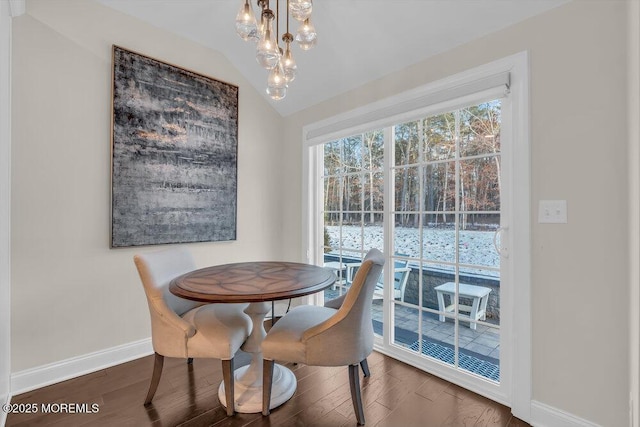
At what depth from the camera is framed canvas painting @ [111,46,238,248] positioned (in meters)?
2.31

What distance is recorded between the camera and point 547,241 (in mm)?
1648

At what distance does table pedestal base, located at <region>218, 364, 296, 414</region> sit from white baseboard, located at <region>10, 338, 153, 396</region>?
0.96 m

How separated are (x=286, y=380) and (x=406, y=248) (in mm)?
1296

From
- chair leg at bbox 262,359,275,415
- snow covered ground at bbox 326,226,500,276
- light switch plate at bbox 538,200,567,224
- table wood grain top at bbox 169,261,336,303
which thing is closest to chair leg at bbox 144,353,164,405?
table wood grain top at bbox 169,261,336,303

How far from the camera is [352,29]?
224cm

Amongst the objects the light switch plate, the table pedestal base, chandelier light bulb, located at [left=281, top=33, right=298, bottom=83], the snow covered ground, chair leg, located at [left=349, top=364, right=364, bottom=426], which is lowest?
the table pedestal base

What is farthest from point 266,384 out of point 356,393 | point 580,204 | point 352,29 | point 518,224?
point 352,29

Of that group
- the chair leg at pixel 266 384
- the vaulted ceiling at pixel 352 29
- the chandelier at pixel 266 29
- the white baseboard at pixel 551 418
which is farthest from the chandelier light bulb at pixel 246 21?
the white baseboard at pixel 551 418

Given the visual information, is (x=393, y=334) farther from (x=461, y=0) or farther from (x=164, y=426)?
(x=461, y=0)

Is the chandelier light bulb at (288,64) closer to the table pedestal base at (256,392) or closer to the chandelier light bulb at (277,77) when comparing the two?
the chandelier light bulb at (277,77)

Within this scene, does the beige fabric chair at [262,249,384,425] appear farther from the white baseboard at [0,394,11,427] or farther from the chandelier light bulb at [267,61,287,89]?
the white baseboard at [0,394,11,427]

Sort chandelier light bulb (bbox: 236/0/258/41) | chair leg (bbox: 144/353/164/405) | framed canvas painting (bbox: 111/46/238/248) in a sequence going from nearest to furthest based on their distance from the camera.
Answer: chandelier light bulb (bbox: 236/0/258/41) → chair leg (bbox: 144/353/164/405) → framed canvas painting (bbox: 111/46/238/248)

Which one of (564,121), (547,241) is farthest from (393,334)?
(564,121)

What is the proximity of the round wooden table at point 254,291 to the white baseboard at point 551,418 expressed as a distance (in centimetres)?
132
